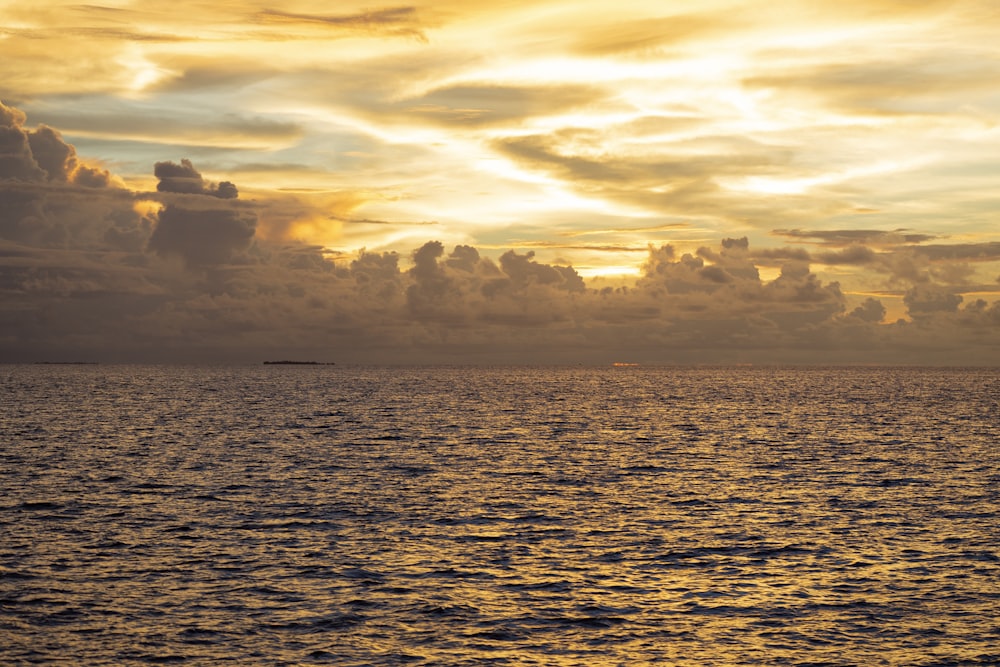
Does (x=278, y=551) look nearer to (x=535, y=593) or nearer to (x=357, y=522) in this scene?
(x=357, y=522)

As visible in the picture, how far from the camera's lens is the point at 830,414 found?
148375mm

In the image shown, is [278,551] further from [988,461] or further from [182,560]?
[988,461]

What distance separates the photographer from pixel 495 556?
39844mm

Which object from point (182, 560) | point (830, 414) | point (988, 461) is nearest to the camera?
point (182, 560)

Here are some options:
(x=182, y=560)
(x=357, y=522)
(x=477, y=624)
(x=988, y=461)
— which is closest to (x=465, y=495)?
(x=357, y=522)

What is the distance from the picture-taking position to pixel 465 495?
57.0 metres

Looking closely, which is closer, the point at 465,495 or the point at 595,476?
the point at 465,495

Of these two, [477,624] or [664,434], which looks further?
[664,434]

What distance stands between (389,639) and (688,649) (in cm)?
919

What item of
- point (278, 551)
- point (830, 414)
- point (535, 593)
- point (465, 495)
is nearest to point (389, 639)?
point (535, 593)

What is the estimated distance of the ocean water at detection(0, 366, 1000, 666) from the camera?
2853cm

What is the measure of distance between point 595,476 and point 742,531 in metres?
22.3

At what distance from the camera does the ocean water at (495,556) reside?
93.6 feet

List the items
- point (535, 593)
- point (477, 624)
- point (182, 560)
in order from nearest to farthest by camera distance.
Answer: point (477, 624), point (535, 593), point (182, 560)
